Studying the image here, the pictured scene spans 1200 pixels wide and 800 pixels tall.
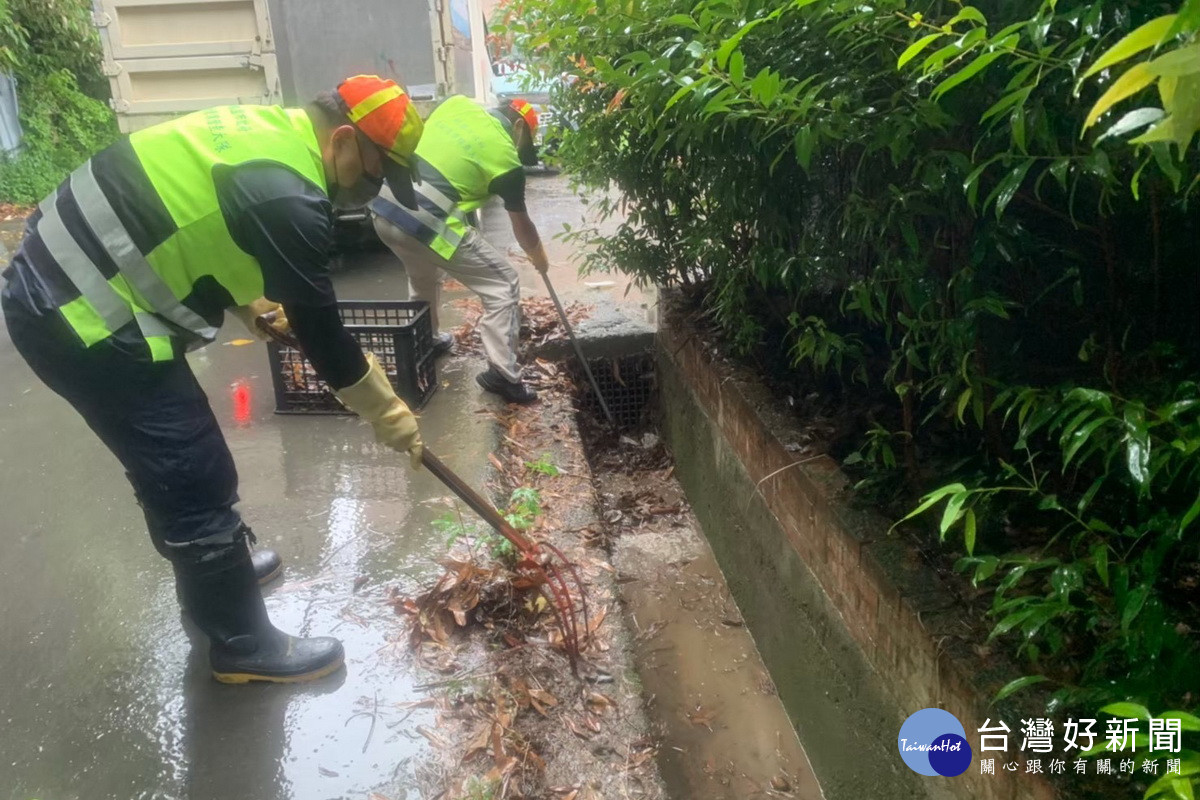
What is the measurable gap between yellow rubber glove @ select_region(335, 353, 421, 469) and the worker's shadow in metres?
0.77

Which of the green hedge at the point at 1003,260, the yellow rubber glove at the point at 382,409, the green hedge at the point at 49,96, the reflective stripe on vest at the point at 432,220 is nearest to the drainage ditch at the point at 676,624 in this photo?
the yellow rubber glove at the point at 382,409

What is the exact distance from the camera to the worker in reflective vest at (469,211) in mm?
4422

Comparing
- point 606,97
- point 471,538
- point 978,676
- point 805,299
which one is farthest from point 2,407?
point 978,676

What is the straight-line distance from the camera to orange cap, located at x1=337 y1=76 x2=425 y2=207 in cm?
240

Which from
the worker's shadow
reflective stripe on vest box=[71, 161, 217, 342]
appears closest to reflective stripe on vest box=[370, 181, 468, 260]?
reflective stripe on vest box=[71, 161, 217, 342]

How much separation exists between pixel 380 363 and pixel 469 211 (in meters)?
1.01

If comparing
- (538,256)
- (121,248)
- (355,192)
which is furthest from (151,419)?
(538,256)

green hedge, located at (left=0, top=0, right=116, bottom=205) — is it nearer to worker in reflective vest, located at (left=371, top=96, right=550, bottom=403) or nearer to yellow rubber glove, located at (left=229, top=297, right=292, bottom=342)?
worker in reflective vest, located at (left=371, top=96, right=550, bottom=403)

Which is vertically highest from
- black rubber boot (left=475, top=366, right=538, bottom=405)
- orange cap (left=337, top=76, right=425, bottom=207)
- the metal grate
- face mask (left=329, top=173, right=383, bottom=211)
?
orange cap (left=337, top=76, right=425, bottom=207)

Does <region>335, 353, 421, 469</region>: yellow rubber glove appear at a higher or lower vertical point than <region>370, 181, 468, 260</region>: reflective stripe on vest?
lower

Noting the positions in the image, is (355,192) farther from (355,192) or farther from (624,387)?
(624,387)

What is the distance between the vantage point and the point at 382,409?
2.66 metres

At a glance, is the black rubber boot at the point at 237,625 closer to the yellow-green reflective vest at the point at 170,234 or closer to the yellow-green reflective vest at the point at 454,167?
the yellow-green reflective vest at the point at 170,234

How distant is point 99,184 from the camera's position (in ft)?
7.36
